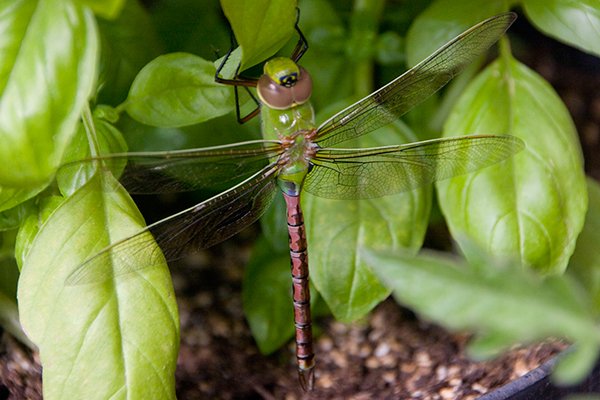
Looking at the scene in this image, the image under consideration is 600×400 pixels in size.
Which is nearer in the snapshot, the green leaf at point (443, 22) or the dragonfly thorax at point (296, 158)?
the dragonfly thorax at point (296, 158)

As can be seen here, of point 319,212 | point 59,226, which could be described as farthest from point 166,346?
point 319,212

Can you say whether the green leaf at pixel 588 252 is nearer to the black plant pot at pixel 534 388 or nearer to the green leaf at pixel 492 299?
the black plant pot at pixel 534 388

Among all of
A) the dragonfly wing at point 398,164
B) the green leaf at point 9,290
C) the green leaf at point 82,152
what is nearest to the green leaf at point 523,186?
the dragonfly wing at point 398,164

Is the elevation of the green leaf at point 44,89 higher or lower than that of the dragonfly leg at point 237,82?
higher

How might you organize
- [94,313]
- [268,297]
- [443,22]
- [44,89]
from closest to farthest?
[44,89]
[94,313]
[443,22]
[268,297]

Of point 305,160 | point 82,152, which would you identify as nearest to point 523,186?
point 305,160

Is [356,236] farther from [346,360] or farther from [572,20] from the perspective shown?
[572,20]

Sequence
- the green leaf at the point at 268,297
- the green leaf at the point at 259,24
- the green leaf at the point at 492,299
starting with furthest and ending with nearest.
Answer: the green leaf at the point at 268,297, the green leaf at the point at 259,24, the green leaf at the point at 492,299
